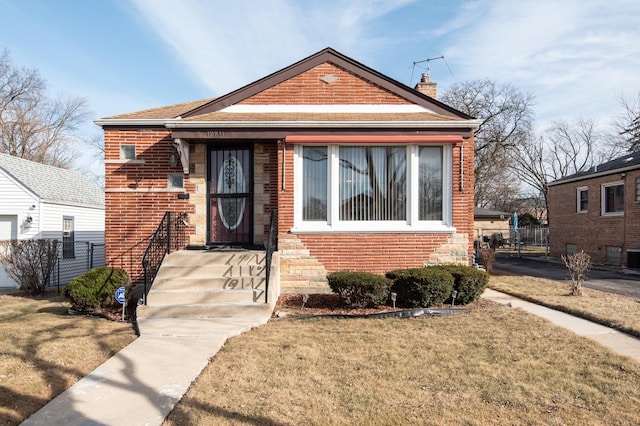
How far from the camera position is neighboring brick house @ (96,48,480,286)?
8.65 meters

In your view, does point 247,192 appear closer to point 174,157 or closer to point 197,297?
point 174,157

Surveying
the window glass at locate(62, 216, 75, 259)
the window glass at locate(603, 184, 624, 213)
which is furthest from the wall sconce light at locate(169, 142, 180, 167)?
the window glass at locate(603, 184, 624, 213)

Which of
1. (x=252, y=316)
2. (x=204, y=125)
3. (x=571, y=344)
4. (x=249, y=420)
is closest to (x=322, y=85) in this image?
(x=204, y=125)

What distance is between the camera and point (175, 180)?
9195mm

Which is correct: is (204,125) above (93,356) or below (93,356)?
above

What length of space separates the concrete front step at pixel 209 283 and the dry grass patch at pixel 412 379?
1311 millimetres

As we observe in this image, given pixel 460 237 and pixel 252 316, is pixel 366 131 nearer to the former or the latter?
pixel 460 237

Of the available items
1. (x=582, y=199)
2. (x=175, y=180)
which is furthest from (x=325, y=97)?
(x=582, y=199)

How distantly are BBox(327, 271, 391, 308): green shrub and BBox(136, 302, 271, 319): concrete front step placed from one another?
138 cm

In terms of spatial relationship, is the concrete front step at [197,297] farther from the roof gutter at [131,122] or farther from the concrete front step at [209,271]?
the roof gutter at [131,122]

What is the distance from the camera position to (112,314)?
24.6 feet

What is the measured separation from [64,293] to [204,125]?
4.07 metres

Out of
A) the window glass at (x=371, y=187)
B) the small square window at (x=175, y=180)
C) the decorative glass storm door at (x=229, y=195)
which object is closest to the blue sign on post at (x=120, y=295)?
the decorative glass storm door at (x=229, y=195)

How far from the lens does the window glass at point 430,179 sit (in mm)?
8820
